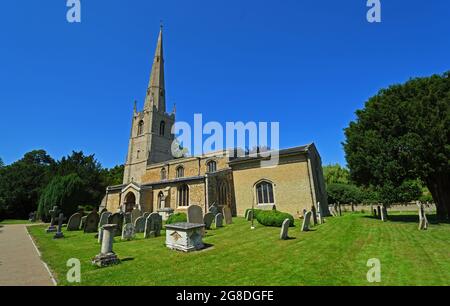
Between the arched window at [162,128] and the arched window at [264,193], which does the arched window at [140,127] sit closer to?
the arched window at [162,128]

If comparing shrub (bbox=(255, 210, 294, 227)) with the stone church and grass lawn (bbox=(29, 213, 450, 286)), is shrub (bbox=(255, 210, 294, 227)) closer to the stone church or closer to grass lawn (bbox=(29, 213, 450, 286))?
the stone church

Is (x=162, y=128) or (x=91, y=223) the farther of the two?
(x=162, y=128)

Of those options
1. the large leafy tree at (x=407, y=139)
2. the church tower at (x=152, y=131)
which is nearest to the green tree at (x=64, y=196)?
the church tower at (x=152, y=131)

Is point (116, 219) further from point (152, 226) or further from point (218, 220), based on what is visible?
point (218, 220)

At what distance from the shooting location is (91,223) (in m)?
15.6

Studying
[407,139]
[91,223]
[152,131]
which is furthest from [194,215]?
[152,131]

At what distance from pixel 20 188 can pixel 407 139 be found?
52.5 meters

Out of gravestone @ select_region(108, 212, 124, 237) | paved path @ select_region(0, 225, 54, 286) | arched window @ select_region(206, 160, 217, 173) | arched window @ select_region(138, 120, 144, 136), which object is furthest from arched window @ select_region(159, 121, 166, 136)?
paved path @ select_region(0, 225, 54, 286)

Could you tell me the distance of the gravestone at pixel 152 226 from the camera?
40.7 ft

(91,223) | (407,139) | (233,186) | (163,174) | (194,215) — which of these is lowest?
(91,223)

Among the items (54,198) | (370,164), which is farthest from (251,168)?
(54,198)

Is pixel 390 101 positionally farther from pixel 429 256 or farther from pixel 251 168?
pixel 429 256
